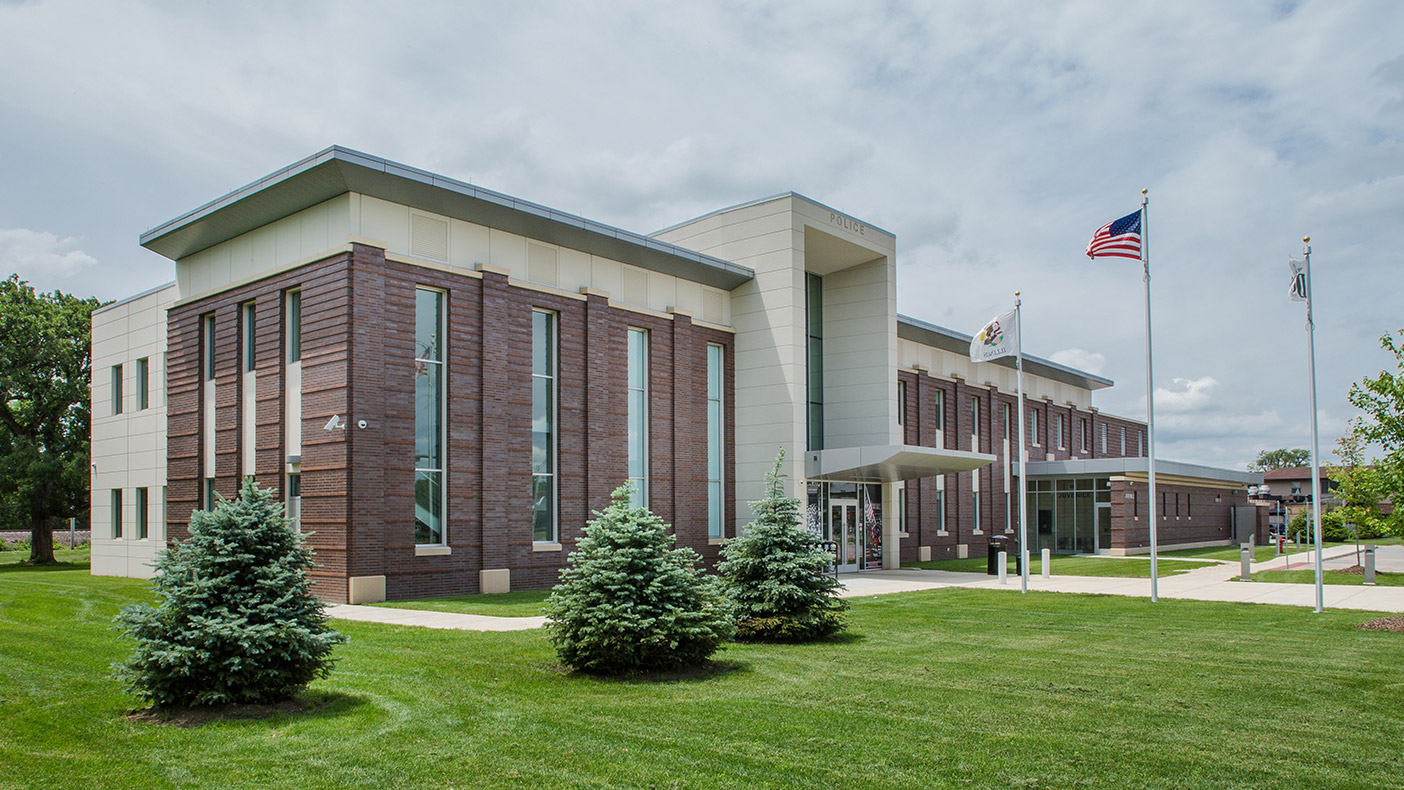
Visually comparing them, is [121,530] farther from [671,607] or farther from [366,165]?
[671,607]

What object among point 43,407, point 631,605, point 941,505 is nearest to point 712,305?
point 941,505

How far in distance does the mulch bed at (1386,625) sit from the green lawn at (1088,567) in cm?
1241

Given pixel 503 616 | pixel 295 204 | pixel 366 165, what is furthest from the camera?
pixel 295 204

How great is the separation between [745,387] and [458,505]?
1123cm

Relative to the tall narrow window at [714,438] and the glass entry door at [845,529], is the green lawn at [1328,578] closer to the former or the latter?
the glass entry door at [845,529]

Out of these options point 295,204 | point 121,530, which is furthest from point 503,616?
point 121,530

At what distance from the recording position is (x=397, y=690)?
10477mm

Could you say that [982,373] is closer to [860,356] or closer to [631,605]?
[860,356]

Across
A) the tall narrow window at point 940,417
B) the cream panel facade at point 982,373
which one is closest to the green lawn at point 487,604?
the cream panel facade at point 982,373

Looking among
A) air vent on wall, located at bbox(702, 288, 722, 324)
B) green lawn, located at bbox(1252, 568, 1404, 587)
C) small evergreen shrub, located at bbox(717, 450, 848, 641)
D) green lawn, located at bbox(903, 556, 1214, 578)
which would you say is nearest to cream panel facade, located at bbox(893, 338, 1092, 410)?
green lawn, located at bbox(903, 556, 1214, 578)

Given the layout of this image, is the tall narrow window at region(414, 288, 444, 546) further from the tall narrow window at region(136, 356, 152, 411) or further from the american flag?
the american flag

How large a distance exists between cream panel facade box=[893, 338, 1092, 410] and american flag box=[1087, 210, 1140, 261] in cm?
1816

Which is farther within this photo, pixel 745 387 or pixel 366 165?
pixel 745 387

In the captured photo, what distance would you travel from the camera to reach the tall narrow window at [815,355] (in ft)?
113
